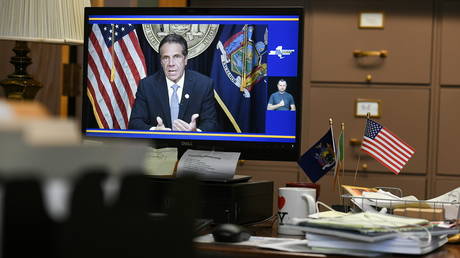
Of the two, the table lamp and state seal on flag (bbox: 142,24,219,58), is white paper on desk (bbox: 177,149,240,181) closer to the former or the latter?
state seal on flag (bbox: 142,24,219,58)

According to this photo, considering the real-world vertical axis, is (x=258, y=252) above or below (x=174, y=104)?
below

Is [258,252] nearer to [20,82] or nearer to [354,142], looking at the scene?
[20,82]

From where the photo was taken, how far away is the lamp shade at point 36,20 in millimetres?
1767

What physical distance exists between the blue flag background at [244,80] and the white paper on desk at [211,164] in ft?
0.26

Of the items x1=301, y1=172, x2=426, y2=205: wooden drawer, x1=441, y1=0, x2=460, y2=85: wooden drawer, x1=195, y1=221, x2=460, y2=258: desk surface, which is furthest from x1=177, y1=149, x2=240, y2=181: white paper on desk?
x1=441, y1=0, x2=460, y2=85: wooden drawer

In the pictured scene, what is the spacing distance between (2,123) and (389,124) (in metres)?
2.98

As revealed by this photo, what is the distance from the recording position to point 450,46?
3.05 metres

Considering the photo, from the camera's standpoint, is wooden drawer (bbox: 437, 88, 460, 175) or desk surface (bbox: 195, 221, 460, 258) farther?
wooden drawer (bbox: 437, 88, 460, 175)

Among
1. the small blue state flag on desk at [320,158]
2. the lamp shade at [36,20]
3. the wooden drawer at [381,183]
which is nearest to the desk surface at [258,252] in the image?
the small blue state flag on desk at [320,158]

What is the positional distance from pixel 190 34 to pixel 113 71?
20 cm

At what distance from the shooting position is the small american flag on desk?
1.79 m

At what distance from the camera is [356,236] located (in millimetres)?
1103

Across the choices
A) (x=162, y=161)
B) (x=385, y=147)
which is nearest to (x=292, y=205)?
(x=162, y=161)

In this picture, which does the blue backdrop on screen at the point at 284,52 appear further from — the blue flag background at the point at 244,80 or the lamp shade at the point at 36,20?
the lamp shade at the point at 36,20
